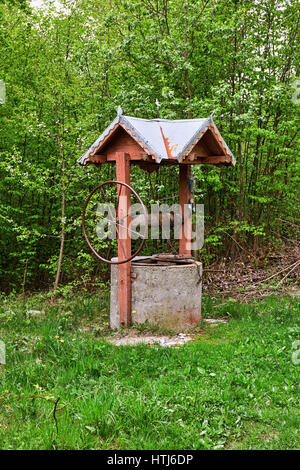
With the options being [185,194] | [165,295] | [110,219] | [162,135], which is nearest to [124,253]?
[165,295]

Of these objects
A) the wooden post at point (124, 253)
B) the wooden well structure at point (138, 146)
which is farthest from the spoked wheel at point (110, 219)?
the wooden well structure at point (138, 146)

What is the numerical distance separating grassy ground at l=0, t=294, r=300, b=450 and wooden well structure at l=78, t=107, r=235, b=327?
3.08ft

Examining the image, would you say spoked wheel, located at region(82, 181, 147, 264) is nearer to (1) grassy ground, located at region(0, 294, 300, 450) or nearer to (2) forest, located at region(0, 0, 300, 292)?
(2) forest, located at region(0, 0, 300, 292)

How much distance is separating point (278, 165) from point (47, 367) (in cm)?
776

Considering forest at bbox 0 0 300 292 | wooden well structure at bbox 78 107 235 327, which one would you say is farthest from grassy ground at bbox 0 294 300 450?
forest at bbox 0 0 300 292

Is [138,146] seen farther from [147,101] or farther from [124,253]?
[147,101]

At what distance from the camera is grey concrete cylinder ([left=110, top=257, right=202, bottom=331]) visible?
609 centimetres

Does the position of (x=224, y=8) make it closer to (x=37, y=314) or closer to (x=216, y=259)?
(x=216, y=259)

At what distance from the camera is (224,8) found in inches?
375

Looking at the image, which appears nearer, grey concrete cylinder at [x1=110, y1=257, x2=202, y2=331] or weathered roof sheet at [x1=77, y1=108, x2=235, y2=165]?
weathered roof sheet at [x1=77, y1=108, x2=235, y2=165]

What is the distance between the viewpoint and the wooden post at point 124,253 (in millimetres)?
6184

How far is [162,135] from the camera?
6.39m

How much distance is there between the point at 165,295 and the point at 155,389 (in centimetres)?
219
